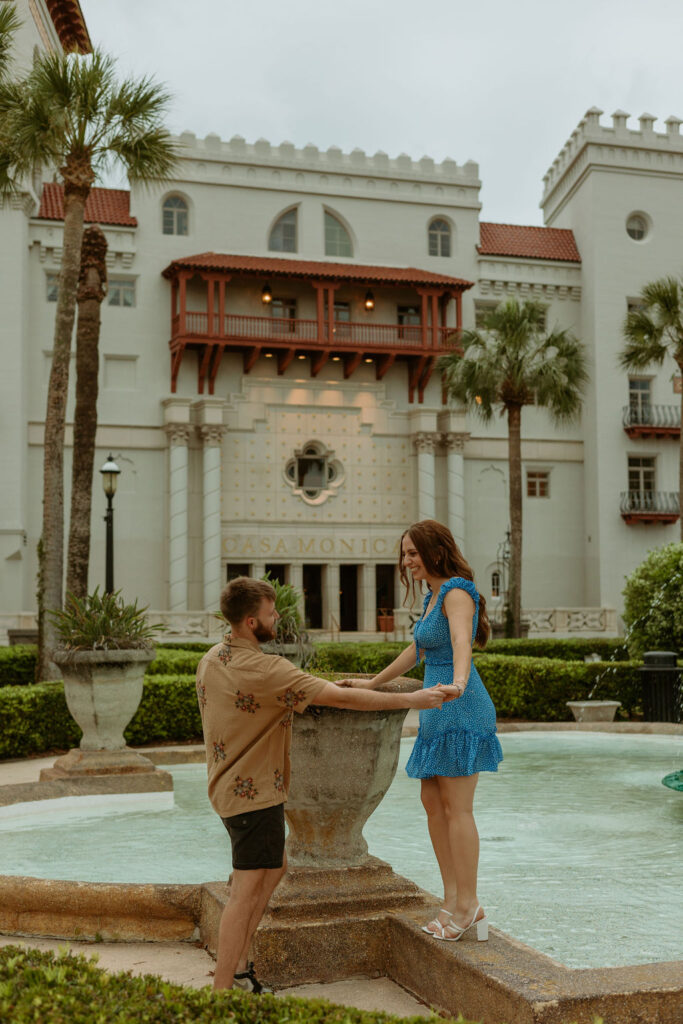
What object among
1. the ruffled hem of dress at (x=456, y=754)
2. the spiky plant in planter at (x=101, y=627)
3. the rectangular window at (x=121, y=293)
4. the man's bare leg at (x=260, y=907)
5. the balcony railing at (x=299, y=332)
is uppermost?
the rectangular window at (x=121, y=293)

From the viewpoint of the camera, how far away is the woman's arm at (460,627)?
13.1 ft

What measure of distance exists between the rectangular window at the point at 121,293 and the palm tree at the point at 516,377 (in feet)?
39.8

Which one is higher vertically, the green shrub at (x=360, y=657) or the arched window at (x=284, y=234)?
the arched window at (x=284, y=234)

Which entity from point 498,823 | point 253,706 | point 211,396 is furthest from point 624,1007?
point 211,396

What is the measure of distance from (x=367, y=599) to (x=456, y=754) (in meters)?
31.8

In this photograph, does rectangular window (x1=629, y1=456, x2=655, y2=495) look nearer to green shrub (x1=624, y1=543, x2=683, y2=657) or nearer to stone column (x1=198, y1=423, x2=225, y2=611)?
stone column (x1=198, y1=423, x2=225, y2=611)

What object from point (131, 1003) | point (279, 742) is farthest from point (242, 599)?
point (131, 1003)

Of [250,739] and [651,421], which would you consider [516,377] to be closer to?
[651,421]

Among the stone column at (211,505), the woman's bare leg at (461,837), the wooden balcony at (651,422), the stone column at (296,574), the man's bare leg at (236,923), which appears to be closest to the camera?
the man's bare leg at (236,923)

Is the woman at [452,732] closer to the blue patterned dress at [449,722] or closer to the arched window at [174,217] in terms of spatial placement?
the blue patterned dress at [449,722]

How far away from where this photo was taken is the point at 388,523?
3697 centimetres

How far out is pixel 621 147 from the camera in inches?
1533

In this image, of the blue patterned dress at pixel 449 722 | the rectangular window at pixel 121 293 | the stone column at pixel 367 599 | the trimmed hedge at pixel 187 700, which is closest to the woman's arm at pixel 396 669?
the blue patterned dress at pixel 449 722

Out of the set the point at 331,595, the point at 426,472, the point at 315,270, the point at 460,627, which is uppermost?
the point at 315,270
